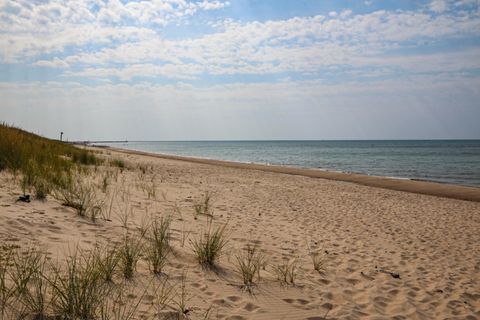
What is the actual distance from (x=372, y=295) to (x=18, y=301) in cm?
406

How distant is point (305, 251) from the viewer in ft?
21.1

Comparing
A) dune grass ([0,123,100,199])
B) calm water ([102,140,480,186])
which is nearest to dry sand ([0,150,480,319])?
dune grass ([0,123,100,199])

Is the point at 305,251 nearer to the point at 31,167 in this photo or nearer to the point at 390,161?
the point at 31,167

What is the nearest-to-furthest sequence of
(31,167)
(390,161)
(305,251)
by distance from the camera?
(305,251) → (31,167) → (390,161)

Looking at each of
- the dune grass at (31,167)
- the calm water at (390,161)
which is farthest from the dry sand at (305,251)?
the calm water at (390,161)

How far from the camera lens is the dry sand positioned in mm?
4168

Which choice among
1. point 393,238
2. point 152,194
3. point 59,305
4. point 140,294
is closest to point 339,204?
point 393,238

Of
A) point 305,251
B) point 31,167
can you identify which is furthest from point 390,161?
point 31,167

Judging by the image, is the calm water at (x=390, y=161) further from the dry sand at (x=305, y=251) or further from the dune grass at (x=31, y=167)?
the dune grass at (x=31, y=167)

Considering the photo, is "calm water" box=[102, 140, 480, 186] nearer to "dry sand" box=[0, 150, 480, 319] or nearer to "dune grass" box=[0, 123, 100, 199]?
"dry sand" box=[0, 150, 480, 319]

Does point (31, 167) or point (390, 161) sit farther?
point (390, 161)

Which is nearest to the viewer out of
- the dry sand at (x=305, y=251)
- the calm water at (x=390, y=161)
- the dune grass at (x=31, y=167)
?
the dry sand at (x=305, y=251)

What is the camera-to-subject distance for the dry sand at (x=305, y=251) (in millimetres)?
4168

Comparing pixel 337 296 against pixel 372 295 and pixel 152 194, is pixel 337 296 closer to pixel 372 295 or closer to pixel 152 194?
pixel 372 295
